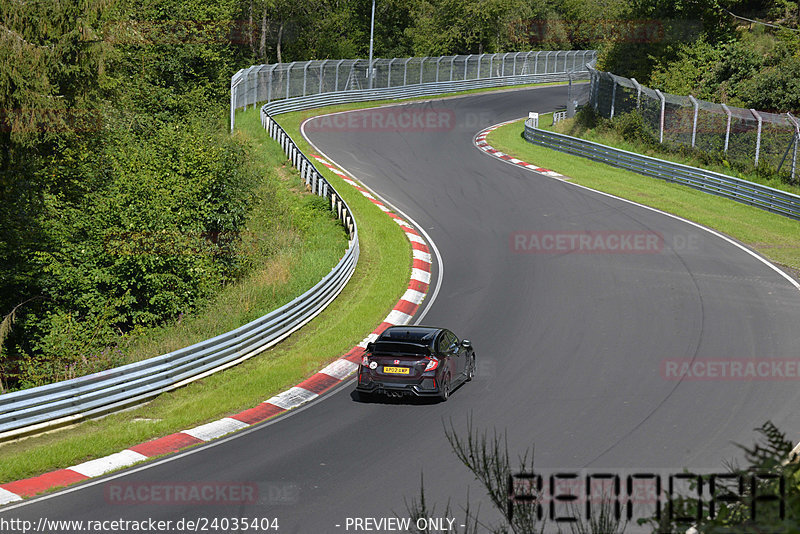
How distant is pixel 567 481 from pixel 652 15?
4149 centimetres

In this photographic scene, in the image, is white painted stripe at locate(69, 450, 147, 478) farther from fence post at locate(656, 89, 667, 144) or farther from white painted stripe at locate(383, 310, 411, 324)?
fence post at locate(656, 89, 667, 144)

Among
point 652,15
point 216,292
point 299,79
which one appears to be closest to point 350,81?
point 299,79

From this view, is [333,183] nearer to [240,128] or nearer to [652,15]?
[240,128]

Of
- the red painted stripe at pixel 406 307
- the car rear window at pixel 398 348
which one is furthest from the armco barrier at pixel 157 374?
the car rear window at pixel 398 348

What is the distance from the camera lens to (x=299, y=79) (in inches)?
2160

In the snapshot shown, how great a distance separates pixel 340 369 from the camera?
1858 centimetres

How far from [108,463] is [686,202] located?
2593 centimetres

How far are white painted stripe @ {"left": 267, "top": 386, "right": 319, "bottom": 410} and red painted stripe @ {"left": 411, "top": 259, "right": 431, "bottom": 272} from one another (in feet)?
31.2

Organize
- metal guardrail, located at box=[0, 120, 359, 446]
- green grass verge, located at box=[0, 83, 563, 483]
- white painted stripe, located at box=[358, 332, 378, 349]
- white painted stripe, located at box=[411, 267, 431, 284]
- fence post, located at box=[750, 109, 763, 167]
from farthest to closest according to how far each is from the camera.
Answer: fence post, located at box=[750, 109, 763, 167] < white painted stripe, located at box=[411, 267, 431, 284] < white painted stripe, located at box=[358, 332, 378, 349] < metal guardrail, located at box=[0, 120, 359, 446] < green grass verge, located at box=[0, 83, 563, 483]

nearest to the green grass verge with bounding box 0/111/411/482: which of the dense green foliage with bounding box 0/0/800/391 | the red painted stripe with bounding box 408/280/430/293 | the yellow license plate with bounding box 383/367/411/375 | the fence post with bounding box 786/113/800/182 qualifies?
the red painted stripe with bounding box 408/280/430/293

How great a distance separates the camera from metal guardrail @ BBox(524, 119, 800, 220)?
3173 cm

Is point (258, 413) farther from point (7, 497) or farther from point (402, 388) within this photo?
point (7, 497)

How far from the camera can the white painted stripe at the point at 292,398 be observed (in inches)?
651

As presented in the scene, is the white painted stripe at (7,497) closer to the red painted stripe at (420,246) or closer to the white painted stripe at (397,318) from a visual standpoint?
the white painted stripe at (397,318)
